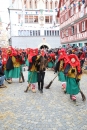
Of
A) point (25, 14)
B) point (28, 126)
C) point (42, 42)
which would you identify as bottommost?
point (28, 126)

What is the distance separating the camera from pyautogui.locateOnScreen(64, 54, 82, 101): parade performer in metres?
8.20

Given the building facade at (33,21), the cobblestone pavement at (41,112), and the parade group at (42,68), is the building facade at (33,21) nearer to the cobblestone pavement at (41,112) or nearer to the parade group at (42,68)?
the parade group at (42,68)

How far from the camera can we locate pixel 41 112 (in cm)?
712

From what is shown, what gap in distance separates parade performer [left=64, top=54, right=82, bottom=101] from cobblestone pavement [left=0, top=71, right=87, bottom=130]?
17.9 inches

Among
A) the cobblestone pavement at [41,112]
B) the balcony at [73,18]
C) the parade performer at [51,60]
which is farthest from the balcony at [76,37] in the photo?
the cobblestone pavement at [41,112]

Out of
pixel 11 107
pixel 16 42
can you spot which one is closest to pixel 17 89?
pixel 11 107

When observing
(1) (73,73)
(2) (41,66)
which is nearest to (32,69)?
(2) (41,66)

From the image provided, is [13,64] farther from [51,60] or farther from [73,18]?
[73,18]

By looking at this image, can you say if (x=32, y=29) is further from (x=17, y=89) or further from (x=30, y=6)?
(x=17, y=89)

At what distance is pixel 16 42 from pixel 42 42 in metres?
4.88

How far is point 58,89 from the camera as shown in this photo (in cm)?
1077

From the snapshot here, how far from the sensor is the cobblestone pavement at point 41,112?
19.7ft

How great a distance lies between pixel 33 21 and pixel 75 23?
A: 16.6m

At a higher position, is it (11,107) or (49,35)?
(49,35)
